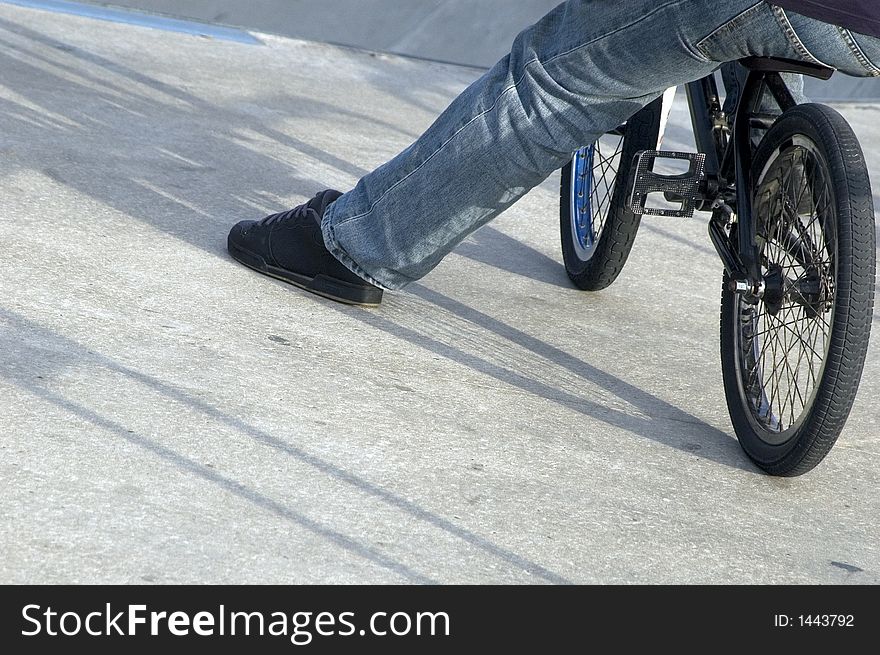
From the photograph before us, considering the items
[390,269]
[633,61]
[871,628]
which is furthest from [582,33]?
[871,628]

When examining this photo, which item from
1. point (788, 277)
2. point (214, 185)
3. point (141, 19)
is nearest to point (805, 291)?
point (788, 277)

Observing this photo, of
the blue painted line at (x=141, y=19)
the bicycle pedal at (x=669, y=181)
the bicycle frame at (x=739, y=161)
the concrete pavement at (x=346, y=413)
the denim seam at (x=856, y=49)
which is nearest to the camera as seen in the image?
the concrete pavement at (x=346, y=413)

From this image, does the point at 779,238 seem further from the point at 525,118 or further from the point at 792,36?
the point at 525,118

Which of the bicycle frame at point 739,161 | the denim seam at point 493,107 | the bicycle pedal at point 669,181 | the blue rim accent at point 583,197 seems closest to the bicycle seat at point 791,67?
the bicycle frame at point 739,161

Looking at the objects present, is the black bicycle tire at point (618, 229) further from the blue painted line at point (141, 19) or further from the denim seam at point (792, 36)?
the blue painted line at point (141, 19)

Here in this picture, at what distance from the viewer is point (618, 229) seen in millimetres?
3088

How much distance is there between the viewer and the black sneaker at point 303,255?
289cm

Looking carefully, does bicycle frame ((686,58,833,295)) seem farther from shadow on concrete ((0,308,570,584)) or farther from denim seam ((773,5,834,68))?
shadow on concrete ((0,308,570,584))

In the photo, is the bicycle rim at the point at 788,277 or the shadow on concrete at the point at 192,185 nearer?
the shadow on concrete at the point at 192,185

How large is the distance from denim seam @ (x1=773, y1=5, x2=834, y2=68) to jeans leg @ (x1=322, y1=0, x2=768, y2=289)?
2 cm

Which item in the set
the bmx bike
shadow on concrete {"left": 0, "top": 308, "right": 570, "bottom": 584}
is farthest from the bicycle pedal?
shadow on concrete {"left": 0, "top": 308, "right": 570, "bottom": 584}

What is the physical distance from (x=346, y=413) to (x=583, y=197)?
1.36 metres

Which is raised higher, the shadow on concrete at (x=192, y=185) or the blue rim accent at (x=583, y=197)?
the blue rim accent at (x=583, y=197)

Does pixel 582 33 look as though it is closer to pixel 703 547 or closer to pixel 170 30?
pixel 703 547
